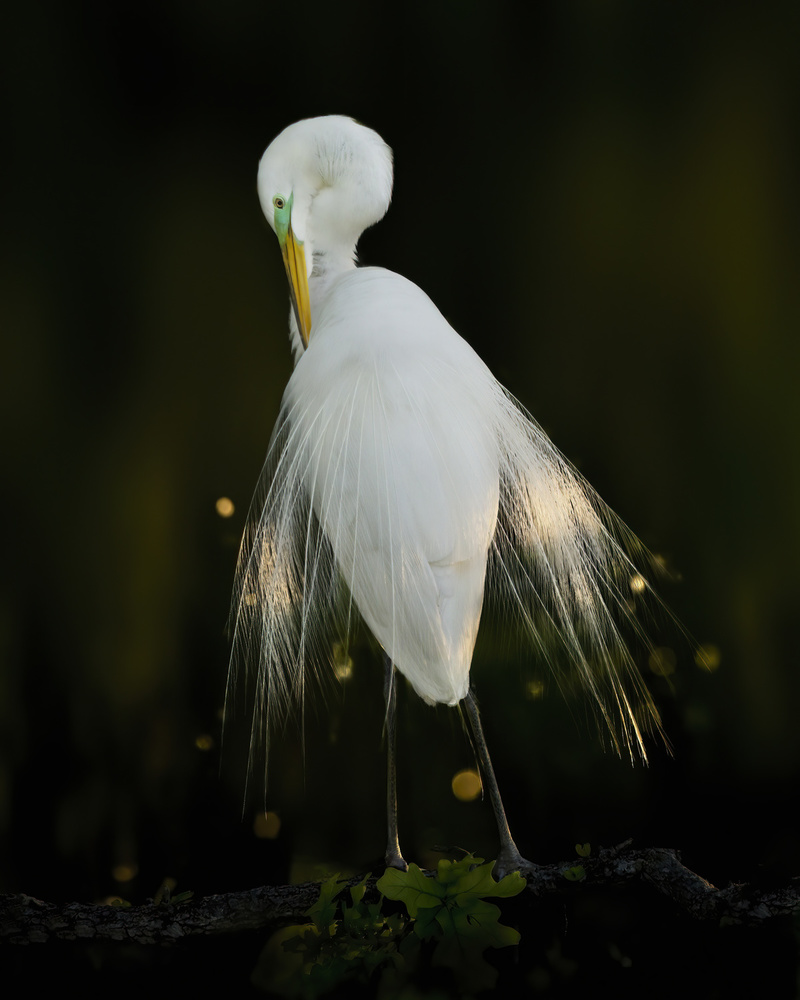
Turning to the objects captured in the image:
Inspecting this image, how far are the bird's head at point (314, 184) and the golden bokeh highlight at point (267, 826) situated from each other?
36.2 inches

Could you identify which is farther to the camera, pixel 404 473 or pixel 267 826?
pixel 267 826

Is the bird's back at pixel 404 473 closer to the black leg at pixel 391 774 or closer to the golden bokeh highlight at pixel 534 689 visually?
the black leg at pixel 391 774

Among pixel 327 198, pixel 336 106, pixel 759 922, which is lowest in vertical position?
pixel 759 922

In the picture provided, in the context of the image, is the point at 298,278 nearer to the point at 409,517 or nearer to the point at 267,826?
the point at 409,517

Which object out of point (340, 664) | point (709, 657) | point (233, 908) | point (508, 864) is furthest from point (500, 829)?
point (709, 657)

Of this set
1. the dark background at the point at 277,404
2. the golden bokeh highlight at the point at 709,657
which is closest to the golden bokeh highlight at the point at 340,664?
the dark background at the point at 277,404

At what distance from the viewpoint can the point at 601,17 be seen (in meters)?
1.56

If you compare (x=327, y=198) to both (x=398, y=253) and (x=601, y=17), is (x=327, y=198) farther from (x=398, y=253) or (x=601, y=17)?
(x=601, y=17)

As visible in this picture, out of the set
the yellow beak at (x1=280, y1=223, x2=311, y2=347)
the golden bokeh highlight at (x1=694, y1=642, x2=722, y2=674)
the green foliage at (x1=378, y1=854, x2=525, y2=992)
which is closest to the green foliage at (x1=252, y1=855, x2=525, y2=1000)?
the green foliage at (x1=378, y1=854, x2=525, y2=992)

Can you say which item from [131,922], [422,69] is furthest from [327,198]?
[131,922]

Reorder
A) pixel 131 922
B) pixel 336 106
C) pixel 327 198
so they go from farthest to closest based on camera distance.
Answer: pixel 336 106
pixel 327 198
pixel 131 922

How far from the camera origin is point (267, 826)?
1.63 m

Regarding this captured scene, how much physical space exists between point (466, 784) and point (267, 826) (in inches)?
15.5

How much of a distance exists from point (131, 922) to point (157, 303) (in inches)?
41.6
